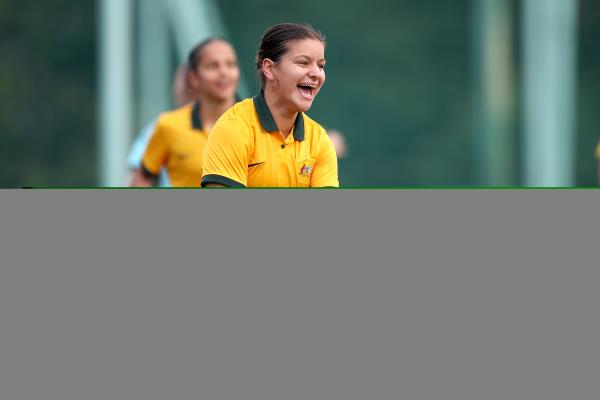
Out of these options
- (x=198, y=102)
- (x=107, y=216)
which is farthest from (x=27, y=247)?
(x=198, y=102)

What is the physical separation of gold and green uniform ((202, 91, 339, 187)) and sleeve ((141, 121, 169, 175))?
1770 mm

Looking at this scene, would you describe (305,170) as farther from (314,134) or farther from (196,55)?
(196,55)

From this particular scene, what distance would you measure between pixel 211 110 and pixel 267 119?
5.41 feet

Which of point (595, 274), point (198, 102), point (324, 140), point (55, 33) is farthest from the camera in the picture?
point (55, 33)

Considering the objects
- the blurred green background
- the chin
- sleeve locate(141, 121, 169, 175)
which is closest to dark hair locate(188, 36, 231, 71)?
sleeve locate(141, 121, 169, 175)

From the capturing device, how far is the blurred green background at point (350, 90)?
57.4 ft

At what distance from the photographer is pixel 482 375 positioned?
3936mm

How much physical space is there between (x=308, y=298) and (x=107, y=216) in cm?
61

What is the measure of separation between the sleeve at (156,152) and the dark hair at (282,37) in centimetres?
192

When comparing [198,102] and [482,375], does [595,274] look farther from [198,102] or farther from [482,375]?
[198,102]

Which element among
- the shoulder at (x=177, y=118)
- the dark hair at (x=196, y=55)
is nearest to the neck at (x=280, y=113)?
the dark hair at (x=196, y=55)

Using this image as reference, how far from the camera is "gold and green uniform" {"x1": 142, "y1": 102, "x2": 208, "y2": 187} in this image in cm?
625

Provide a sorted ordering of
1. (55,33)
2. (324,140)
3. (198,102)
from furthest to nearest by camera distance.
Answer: (55,33) < (198,102) < (324,140)

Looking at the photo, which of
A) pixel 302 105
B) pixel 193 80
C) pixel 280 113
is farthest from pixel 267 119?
pixel 193 80
